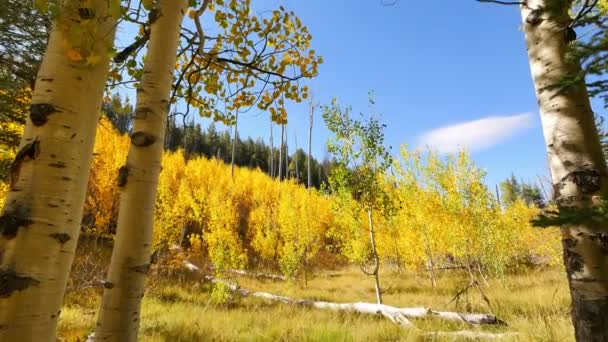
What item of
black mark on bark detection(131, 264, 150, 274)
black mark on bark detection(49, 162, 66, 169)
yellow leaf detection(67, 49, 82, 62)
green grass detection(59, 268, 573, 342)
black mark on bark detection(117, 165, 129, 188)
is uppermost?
yellow leaf detection(67, 49, 82, 62)

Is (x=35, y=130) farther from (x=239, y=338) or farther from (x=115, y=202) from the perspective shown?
(x=115, y=202)

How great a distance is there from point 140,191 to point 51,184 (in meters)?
0.62

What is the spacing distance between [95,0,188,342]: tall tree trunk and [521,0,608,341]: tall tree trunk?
181cm

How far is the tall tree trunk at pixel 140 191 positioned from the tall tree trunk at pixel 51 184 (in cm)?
48

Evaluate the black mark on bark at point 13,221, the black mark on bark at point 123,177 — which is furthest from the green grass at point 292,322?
the black mark on bark at point 13,221

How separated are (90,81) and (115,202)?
19.9m

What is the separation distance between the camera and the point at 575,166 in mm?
1304

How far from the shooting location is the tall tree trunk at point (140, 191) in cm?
142

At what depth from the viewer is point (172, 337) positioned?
5004mm

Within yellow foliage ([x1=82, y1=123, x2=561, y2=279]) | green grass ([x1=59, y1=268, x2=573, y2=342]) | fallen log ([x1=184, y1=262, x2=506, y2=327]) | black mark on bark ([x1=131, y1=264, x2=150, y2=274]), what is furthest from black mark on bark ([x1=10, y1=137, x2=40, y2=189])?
yellow foliage ([x1=82, y1=123, x2=561, y2=279])

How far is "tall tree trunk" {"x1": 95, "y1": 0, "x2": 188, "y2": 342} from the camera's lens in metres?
1.42

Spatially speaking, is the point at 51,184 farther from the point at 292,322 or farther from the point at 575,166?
the point at 292,322

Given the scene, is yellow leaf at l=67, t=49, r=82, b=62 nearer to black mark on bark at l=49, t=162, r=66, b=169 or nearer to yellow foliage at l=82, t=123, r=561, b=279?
black mark on bark at l=49, t=162, r=66, b=169

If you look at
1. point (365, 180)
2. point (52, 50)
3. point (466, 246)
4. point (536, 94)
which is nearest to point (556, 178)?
point (536, 94)
